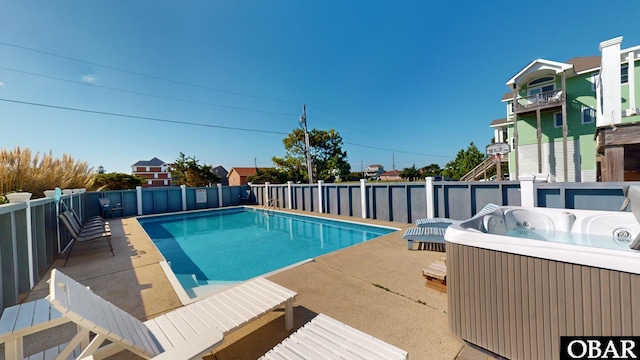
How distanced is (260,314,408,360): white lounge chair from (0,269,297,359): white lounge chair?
1.55 feet

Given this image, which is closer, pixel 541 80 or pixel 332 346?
pixel 332 346

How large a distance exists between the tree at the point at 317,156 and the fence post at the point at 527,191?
1953 cm

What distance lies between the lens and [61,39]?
9266 millimetres

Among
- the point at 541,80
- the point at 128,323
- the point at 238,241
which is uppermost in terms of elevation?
the point at 541,80

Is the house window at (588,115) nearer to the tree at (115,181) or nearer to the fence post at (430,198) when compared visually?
the fence post at (430,198)

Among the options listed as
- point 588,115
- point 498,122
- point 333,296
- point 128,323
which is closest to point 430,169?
point 498,122

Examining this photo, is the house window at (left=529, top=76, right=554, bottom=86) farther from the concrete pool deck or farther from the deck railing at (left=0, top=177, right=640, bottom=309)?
the concrete pool deck

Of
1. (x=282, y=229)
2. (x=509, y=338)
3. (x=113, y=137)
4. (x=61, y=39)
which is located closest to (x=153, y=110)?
(x=113, y=137)

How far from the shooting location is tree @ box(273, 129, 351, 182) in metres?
24.0

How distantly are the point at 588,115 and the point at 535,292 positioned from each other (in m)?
17.3

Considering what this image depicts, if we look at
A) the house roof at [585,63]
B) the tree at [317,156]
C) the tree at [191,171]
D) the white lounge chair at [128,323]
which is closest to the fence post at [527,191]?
the white lounge chair at [128,323]

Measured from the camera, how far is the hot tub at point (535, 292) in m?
1.43

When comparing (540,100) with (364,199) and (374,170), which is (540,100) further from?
(374,170)

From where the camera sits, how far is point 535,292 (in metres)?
1.70
